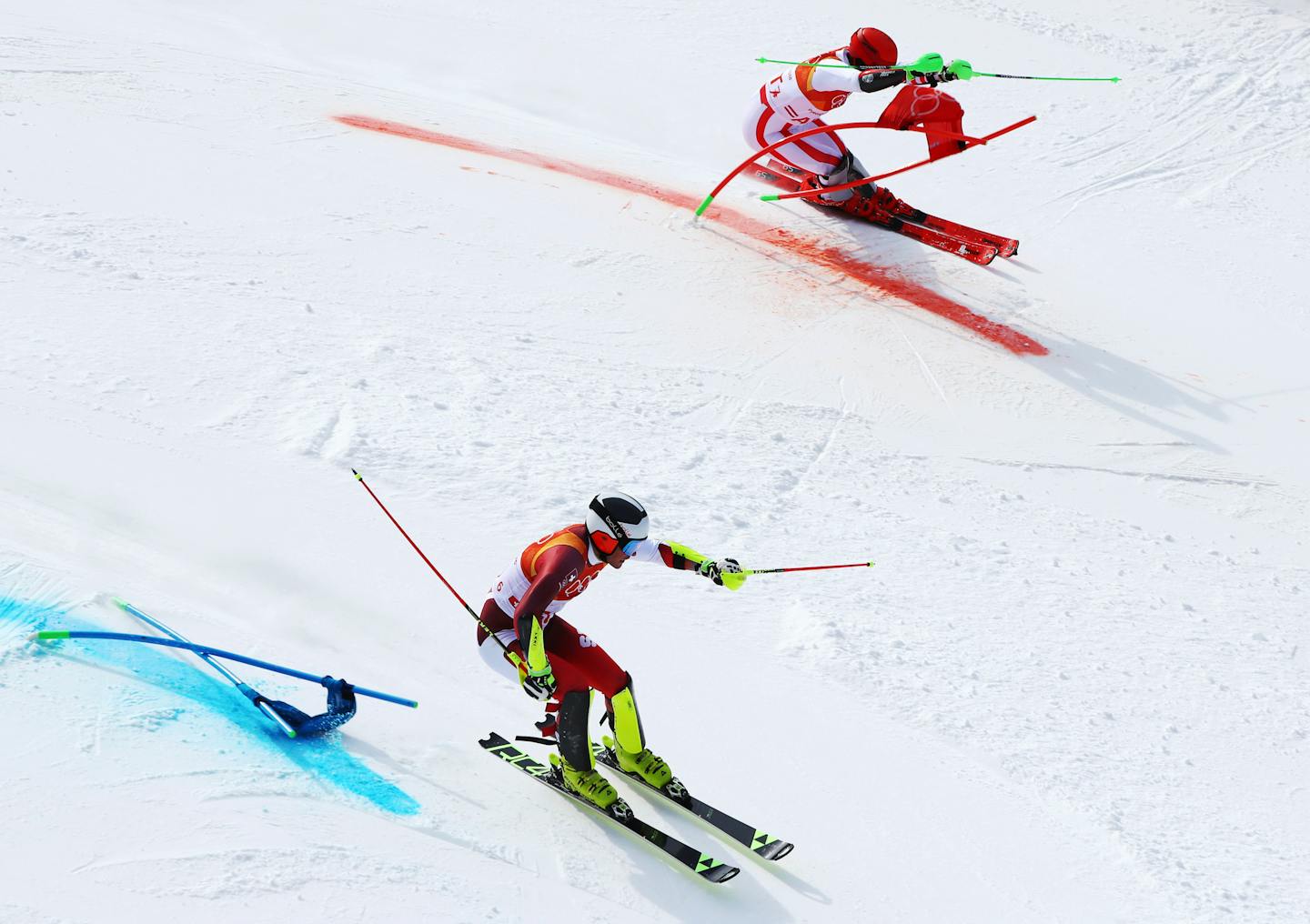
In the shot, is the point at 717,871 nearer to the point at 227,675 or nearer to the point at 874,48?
the point at 227,675

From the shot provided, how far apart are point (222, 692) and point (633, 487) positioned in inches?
116

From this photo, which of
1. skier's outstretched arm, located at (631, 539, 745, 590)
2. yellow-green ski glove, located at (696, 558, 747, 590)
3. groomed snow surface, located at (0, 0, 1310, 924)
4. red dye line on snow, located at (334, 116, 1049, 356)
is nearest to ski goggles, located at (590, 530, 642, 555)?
skier's outstretched arm, located at (631, 539, 745, 590)

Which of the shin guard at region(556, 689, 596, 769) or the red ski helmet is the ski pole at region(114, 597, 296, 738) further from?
the red ski helmet

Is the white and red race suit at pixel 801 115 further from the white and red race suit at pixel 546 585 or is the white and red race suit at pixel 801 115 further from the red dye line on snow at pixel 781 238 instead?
the white and red race suit at pixel 546 585

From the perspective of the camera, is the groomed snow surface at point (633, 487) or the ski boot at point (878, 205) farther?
the ski boot at point (878, 205)

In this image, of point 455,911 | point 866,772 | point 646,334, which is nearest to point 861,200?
point 646,334

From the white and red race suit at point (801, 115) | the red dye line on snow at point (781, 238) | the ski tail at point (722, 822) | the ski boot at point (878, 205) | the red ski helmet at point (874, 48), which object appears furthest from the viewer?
the ski boot at point (878, 205)

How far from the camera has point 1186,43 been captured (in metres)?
15.0

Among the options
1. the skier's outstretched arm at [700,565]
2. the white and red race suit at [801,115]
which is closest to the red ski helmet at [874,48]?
the white and red race suit at [801,115]

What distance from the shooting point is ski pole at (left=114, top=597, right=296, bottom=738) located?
508 cm

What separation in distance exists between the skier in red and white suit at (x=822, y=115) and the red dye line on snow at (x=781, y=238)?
0.62m

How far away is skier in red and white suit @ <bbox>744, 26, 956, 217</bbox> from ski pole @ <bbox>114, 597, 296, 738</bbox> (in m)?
7.05

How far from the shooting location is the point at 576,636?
5.14 metres

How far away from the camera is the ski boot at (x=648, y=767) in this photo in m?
5.21
